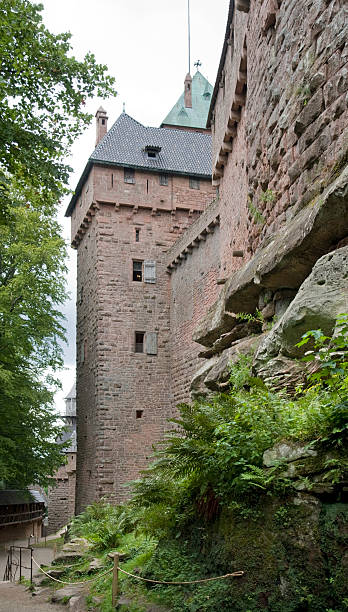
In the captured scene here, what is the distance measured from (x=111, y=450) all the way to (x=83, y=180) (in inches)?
440

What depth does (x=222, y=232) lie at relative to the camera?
43.6ft

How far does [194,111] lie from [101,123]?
10.7m

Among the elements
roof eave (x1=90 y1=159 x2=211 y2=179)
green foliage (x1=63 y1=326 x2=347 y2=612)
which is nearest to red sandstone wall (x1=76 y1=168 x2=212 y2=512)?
roof eave (x1=90 y1=159 x2=211 y2=179)

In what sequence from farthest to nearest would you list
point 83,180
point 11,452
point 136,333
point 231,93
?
1. point 83,180
2. point 136,333
3. point 11,452
4. point 231,93

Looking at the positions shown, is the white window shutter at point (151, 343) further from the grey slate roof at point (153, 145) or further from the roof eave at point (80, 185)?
the grey slate roof at point (153, 145)

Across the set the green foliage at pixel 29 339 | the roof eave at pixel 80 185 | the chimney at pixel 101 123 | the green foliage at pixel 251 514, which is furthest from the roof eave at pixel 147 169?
the green foliage at pixel 251 514

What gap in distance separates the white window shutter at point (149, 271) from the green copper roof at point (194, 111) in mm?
16388

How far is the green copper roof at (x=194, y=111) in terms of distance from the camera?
122ft

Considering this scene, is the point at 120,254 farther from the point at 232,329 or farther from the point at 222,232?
the point at 232,329

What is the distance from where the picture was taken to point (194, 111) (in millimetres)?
38344

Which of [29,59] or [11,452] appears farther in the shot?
[11,452]

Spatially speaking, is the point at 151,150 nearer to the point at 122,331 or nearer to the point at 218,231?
the point at 122,331

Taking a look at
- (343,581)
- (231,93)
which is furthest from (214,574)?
(231,93)

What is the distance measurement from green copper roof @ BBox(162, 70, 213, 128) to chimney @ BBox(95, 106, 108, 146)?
820 centimetres
